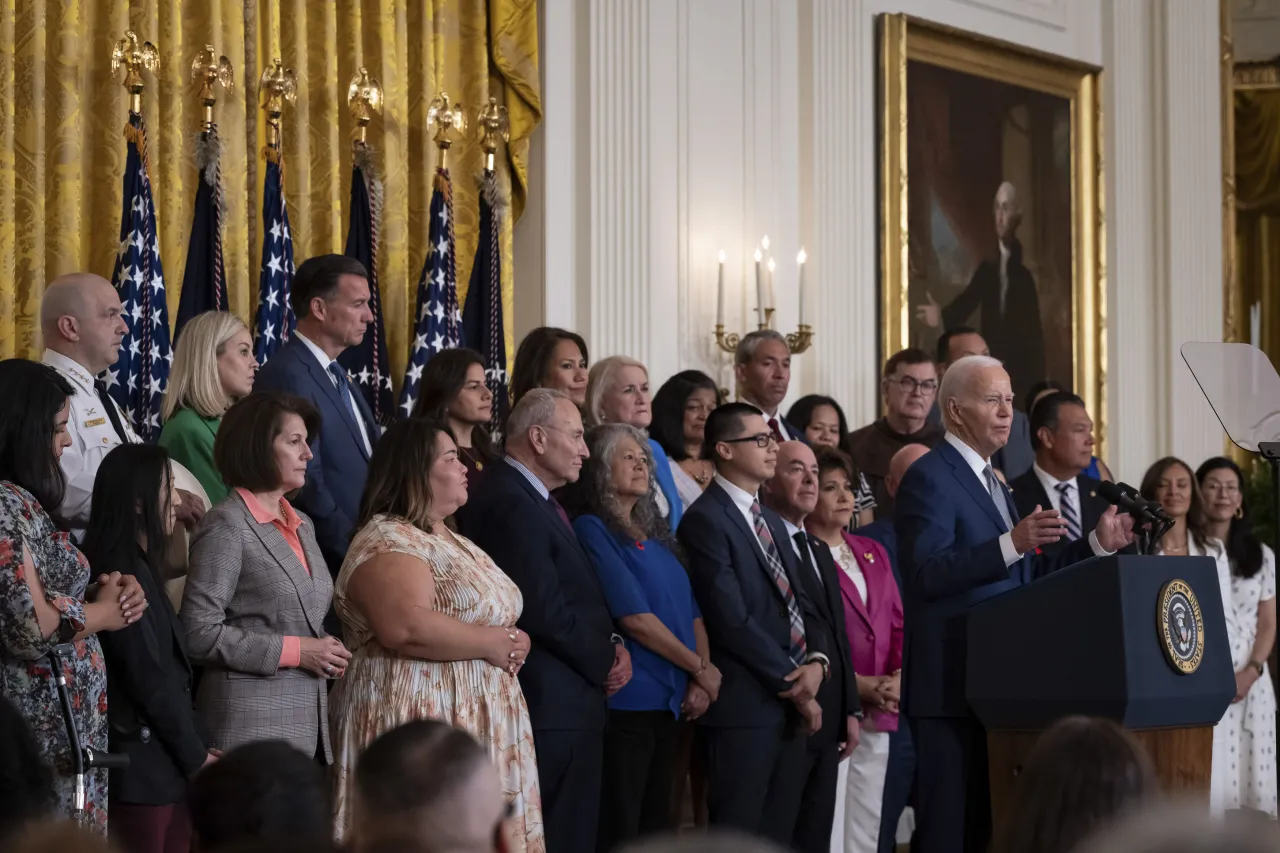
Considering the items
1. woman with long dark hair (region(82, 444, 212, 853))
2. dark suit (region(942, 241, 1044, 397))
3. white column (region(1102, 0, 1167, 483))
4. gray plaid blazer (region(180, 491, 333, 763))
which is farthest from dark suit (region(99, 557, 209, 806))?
white column (region(1102, 0, 1167, 483))

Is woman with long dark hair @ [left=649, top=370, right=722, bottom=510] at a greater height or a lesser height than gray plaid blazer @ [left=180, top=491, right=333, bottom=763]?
greater

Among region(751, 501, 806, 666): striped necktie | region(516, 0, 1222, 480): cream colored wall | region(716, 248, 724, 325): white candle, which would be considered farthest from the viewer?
region(716, 248, 724, 325): white candle

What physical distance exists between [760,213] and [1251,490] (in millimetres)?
4004

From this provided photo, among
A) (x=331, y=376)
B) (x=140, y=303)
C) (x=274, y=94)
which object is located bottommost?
(x=331, y=376)

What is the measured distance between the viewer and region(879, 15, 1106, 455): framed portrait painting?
10648 mm

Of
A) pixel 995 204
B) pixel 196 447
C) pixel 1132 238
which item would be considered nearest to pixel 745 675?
pixel 196 447

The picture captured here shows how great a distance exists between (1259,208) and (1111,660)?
401 inches

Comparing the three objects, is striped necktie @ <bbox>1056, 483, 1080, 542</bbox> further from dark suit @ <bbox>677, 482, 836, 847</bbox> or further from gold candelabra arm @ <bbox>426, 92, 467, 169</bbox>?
gold candelabra arm @ <bbox>426, 92, 467, 169</bbox>

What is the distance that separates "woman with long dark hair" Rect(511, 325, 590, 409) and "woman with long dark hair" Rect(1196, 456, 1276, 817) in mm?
3787

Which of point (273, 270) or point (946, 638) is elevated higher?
point (273, 270)

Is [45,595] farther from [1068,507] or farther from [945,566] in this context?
[1068,507]

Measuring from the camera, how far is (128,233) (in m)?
7.32

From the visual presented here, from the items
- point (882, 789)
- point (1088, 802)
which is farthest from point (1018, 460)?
point (1088, 802)

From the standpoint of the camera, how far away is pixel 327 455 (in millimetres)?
5980
